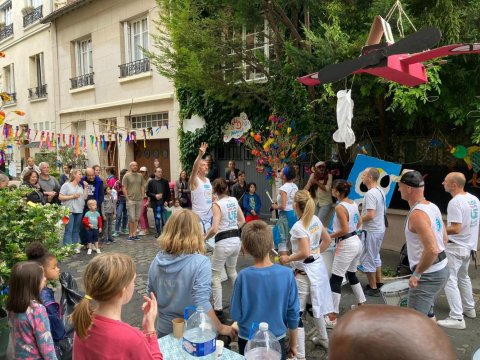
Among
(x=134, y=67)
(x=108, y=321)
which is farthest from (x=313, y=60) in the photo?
(x=134, y=67)

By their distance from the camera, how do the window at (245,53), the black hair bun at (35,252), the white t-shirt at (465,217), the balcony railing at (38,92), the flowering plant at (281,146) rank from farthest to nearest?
the balcony railing at (38,92) → the window at (245,53) → the flowering plant at (281,146) → the white t-shirt at (465,217) → the black hair bun at (35,252)

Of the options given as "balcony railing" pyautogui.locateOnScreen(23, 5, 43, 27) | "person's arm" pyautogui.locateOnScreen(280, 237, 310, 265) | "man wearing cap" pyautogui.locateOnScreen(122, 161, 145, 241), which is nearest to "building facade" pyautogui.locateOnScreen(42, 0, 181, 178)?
"balcony railing" pyautogui.locateOnScreen(23, 5, 43, 27)

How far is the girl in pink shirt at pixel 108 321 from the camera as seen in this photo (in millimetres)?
1855

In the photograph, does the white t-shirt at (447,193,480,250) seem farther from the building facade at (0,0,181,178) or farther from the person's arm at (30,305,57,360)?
the building facade at (0,0,181,178)

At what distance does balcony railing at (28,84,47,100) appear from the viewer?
20094 mm

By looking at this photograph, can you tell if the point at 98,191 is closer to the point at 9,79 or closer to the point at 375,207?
the point at 375,207

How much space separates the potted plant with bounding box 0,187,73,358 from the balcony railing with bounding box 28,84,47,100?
18168mm

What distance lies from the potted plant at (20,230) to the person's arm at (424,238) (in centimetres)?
348

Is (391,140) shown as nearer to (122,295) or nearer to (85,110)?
(122,295)

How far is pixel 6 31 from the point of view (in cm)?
2250

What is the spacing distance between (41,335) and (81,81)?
17.0 meters

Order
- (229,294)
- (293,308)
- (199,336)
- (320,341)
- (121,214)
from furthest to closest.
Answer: (121,214)
(229,294)
(320,341)
(293,308)
(199,336)

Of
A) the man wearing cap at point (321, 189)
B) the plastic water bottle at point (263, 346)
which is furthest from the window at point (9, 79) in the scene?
the plastic water bottle at point (263, 346)

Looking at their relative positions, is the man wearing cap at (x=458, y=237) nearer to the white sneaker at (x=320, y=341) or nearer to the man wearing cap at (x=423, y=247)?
the man wearing cap at (x=423, y=247)
